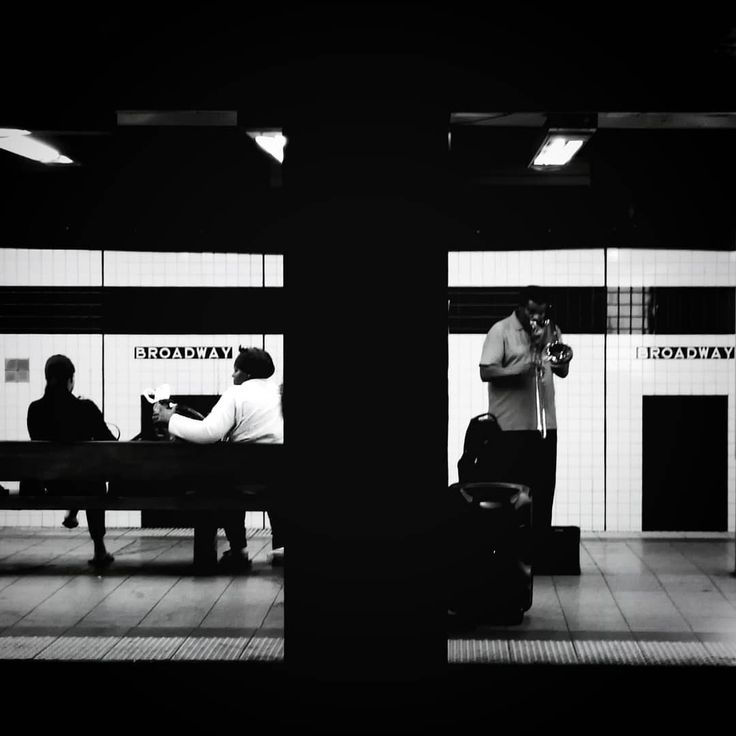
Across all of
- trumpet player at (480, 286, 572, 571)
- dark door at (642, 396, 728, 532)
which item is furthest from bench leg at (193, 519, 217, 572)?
dark door at (642, 396, 728, 532)

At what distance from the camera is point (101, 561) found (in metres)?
6.44

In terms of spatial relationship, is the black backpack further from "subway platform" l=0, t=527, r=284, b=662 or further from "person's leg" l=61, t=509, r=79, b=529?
"person's leg" l=61, t=509, r=79, b=529

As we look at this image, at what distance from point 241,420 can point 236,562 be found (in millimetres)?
934

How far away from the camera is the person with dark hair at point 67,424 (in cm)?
627

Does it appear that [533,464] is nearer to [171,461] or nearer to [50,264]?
[171,461]

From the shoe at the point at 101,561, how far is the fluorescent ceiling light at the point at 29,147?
2.63 meters

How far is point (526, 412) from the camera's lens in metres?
6.23

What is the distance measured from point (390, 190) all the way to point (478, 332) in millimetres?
4410

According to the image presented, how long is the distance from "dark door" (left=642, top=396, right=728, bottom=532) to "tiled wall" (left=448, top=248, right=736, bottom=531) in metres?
0.06

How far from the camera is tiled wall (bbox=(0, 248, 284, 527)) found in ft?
25.3

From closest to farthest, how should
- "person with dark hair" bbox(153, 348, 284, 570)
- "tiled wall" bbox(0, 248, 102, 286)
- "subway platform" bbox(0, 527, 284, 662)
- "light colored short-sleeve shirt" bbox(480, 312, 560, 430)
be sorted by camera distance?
"subway platform" bbox(0, 527, 284, 662), "person with dark hair" bbox(153, 348, 284, 570), "light colored short-sleeve shirt" bbox(480, 312, 560, 430), "tiled wall" bbox(0, 248, 102, 286)

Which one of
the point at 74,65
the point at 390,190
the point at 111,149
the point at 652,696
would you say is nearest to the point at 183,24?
the point at 74,65

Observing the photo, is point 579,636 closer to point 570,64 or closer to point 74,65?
point 570,64

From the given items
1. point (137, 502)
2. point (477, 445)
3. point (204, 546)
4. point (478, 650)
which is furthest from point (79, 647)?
point (477, 445)
